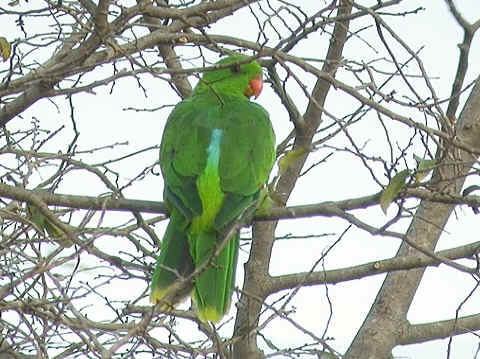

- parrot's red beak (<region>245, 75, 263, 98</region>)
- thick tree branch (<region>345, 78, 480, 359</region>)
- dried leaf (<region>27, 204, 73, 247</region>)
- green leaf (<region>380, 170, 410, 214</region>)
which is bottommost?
green leaf (<region>380, 170, 410, 214</region>)

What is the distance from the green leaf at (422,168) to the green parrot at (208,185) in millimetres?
814

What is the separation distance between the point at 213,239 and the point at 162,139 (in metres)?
0.68

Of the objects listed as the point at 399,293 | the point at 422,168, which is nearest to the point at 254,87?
the point at 399,293

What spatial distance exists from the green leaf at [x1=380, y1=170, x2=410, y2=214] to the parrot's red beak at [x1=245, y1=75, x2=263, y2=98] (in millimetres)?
1972

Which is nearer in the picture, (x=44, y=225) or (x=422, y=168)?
(x=422, y=168)

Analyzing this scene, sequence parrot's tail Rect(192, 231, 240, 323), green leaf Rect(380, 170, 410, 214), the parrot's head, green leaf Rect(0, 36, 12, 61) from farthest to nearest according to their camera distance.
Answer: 1. the parrot's head
2. parrot's tail Rect(192, 231, 240, 323)
3. green leaf Rect(0, 36, 12, 61)
4. green leaf Rect(380, 170, 410, 214)

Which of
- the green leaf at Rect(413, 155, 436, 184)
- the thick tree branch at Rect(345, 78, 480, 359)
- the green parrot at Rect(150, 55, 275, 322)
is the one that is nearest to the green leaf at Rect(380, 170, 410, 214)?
the green leaf at Rect(413, 155, 436, 184)

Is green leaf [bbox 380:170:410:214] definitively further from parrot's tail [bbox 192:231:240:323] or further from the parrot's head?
the parrot's head

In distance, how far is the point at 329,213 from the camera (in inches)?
115

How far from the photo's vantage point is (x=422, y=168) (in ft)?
9.57

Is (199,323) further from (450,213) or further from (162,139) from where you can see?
(450,213)

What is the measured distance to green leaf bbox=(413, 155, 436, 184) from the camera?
289 centimetres

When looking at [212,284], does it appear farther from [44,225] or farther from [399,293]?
[399,293]

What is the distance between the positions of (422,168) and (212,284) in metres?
1.05
